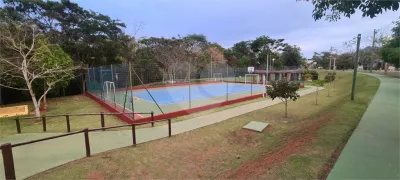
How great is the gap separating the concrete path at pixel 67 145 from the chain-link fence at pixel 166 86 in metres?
1.53

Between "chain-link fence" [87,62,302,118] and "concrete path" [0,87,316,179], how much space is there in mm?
1528

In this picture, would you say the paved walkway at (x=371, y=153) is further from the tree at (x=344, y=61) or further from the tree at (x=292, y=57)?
the tree at (x=344, y=61)

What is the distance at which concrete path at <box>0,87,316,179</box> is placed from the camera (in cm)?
413

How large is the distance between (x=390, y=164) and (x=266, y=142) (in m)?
2.59

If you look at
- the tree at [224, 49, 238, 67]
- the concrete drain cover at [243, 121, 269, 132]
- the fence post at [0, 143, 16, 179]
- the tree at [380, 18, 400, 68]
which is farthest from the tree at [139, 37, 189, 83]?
the tree at [380, 18, 400, 68]

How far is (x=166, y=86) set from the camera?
20.5 m

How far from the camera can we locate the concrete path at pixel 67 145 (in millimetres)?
4129

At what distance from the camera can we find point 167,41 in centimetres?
2608

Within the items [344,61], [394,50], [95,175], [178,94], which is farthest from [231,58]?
[95,175]

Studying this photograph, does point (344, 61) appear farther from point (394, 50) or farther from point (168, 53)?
point (168, 53)

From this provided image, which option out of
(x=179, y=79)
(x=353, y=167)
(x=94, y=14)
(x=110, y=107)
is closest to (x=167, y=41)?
(x=179, y=79)

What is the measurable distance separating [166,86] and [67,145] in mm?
15371

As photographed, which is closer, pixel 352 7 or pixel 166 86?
pixel 352 7

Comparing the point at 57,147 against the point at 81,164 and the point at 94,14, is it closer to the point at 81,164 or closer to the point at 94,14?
the point at 81,164
